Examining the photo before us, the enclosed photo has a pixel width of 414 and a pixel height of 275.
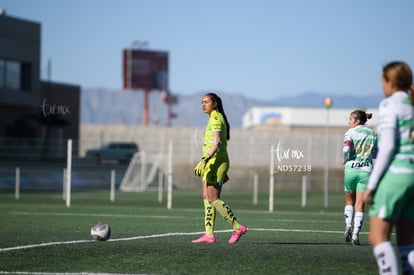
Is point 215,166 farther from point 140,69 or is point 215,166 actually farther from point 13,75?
point 140,69

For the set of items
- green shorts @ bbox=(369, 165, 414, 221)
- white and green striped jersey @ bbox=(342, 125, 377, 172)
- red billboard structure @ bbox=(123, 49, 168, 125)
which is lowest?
green shorts @ bbox=(369, 165, 414, 221)

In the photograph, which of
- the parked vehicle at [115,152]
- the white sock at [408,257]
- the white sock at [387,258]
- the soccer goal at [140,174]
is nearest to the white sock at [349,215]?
the white sock at [408,257]

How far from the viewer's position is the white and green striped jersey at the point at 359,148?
46.0 ft

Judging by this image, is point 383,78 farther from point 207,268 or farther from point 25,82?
point 25,82

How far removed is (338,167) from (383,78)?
127 ft

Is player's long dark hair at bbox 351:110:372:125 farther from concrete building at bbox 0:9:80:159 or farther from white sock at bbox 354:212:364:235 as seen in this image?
concrete building at bbox 0:9:80:159

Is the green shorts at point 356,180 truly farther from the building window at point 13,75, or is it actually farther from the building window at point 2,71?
the building window at point 13,75

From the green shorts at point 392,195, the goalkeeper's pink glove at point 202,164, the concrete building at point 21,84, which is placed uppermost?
the concrete building at point 21,84

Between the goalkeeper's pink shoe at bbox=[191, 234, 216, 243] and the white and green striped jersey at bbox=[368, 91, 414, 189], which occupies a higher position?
the white and green striped jersey at bbox=[368, 91, 414, 189]

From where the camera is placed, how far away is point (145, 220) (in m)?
18.7

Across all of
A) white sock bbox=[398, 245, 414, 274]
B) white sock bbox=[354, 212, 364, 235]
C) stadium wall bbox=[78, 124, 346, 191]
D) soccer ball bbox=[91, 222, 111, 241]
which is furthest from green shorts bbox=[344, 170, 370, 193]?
stadium wall bbox=[78, 124, 346, 191]

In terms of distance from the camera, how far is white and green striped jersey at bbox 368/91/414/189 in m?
7.40

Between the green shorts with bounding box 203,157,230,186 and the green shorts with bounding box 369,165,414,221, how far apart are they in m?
5.55

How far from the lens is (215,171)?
508 inches
